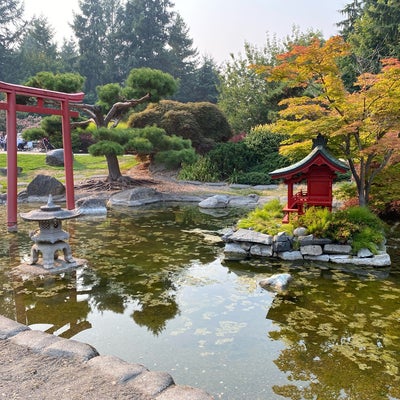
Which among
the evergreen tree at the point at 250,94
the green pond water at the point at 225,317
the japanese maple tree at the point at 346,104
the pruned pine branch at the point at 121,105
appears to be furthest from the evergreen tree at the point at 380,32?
the green pond water at the point at 225,317

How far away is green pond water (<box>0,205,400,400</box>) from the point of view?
13.7ft

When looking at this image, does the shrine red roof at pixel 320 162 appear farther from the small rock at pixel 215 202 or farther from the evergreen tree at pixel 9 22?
the evergreen tree at pixel 9 22

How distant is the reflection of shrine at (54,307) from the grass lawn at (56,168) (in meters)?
12.4

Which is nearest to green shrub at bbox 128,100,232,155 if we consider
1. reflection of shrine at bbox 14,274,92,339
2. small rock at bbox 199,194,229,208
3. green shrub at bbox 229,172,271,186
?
green shrub at bbox 229,172,271,186

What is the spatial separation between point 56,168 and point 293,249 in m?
16.7

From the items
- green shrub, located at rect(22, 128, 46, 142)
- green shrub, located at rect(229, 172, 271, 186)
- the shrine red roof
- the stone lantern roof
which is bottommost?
the stone lantern roof

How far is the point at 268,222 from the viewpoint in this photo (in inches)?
374

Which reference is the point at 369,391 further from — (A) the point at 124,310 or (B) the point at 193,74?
(B) the point at 193,74

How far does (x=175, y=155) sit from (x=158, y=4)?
39439 millimetres

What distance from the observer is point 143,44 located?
159ft

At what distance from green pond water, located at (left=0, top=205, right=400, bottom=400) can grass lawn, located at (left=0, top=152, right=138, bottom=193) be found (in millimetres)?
11124

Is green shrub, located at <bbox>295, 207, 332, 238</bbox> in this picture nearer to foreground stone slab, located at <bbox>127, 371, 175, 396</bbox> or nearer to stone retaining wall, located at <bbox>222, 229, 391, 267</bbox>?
stone retaining wall, located at <bbox>222, 229, 391, 267</bbox>

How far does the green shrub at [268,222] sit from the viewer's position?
878cm

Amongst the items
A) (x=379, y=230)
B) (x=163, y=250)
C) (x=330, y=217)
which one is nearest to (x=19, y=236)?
(x=163, y=250)
